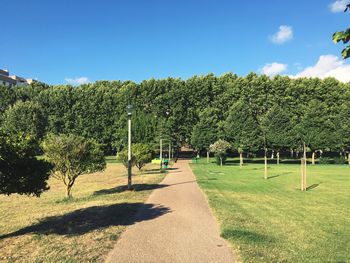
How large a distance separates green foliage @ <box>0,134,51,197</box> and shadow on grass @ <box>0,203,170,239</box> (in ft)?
4.36

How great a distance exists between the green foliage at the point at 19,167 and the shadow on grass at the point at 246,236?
5.67 meters

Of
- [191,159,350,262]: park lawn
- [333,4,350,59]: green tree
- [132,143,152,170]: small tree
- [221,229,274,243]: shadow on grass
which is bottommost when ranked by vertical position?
[191,159,350,262]: park lawn

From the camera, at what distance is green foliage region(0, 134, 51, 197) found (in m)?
8.86

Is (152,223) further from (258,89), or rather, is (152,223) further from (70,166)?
(258,89)

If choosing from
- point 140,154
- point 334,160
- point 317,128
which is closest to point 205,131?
point 317,128

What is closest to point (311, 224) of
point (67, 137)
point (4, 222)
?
point (4, 222)

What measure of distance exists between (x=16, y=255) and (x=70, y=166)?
9.62 metres

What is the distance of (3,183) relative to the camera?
348 inches

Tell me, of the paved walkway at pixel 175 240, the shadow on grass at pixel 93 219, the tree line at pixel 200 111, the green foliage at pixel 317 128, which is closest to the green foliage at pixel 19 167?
the shadow on grass at pixel 93 219

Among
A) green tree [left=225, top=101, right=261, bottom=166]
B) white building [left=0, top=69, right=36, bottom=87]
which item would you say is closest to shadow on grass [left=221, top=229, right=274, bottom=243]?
green tree [left=225, top=101, right=261, bottom=166]

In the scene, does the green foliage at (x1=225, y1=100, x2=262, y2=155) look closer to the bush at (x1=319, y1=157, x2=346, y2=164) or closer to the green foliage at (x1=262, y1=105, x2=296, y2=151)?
the green foliage at (x1=262, y1=105, x2=296, y2=151)

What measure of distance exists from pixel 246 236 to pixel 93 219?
17.4 ft

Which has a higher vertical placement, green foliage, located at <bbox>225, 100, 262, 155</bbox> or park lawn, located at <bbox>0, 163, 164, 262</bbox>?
green foliage, located at <bbox>225, 100, 262, 155</bbox>

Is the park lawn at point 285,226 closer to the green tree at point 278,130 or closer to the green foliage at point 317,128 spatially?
the green tree at point 278,130
